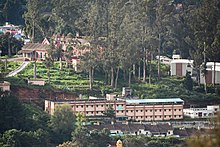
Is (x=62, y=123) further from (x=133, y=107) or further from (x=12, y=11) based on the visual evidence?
(x=12, y=11)

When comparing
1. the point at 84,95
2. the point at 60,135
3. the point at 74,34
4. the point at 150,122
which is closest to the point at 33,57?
the point at 74,34

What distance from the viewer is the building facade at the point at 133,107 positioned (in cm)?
3166

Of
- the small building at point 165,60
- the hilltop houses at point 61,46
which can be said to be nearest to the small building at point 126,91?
the hilltop houses at point 61,46

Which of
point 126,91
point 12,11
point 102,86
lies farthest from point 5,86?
point 12,11

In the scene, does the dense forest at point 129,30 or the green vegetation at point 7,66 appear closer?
the green vegetation at point 7,66

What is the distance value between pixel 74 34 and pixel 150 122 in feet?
26.4

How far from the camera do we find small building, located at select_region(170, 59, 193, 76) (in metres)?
38.2

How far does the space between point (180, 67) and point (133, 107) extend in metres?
6.62

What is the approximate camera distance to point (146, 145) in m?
28.1

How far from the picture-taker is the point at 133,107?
106 ft

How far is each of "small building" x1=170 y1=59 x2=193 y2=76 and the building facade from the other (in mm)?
4697

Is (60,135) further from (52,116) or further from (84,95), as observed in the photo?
(84,95)

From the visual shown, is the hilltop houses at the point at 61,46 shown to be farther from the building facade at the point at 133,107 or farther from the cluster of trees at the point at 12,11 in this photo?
the cluster of trees at the point at 12,11

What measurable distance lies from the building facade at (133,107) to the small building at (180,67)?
470 cm
